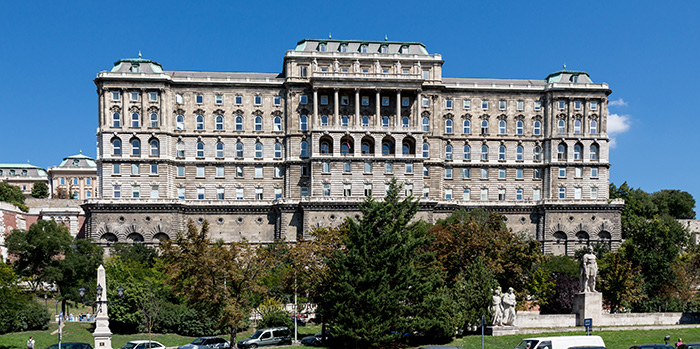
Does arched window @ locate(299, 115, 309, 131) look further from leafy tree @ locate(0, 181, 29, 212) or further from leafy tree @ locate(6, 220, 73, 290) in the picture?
leafy tree @ locate(0, 181, 29, 212)

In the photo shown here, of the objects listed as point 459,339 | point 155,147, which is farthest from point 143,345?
point 155,147

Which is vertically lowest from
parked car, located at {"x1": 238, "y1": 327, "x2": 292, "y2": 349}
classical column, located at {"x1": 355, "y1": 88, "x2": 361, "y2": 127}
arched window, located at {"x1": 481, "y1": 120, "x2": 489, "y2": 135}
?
parked car, located at {"x1": 238, "y1": 327, "x2": 292, "y2": 349}

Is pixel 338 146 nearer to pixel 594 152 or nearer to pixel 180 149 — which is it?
pixel 180 149

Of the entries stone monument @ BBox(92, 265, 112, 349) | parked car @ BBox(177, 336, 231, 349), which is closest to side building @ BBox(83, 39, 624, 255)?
parked car @ BBox(177, 336, 231, 349)

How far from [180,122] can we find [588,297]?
62.1m

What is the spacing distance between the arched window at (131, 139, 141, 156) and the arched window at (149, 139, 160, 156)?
1575mm

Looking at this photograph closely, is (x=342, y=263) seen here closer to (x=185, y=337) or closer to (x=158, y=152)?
(x=185, y=337)

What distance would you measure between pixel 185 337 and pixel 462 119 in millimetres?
53882

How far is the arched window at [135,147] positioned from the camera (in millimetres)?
A: 94875

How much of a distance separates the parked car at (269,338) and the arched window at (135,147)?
162 ft

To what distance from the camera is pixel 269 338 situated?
5259 centimetres

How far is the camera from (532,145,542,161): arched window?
102 m

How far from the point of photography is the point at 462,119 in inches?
3979

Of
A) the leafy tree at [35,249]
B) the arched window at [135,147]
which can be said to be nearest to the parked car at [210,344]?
the leafy tree at [35,249]
